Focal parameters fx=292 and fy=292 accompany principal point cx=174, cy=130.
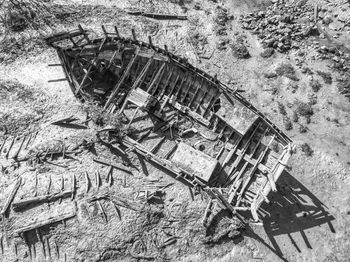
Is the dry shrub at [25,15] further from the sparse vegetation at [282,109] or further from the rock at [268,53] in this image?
the sparse vegetation at [282,109]

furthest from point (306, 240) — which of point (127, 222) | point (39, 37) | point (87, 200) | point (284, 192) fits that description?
point (39, 37)

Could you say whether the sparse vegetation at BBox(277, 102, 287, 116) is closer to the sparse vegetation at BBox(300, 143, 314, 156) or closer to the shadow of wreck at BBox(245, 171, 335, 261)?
the sparse vegetation at BBox(300, 143, 314, 156)

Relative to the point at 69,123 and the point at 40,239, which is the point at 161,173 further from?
the point at 40,239

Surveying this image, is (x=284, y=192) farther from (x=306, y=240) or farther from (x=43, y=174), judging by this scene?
(x=43, y=174)

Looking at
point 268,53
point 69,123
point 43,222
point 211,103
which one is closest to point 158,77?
point 211,103

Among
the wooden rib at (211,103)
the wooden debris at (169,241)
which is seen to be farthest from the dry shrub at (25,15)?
the wooden debris at (169,241)

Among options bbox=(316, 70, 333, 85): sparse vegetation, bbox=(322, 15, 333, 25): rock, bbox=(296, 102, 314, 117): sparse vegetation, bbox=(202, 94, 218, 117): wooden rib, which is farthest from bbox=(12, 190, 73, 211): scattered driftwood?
bbox=(322, 15, 333, 25): rock
